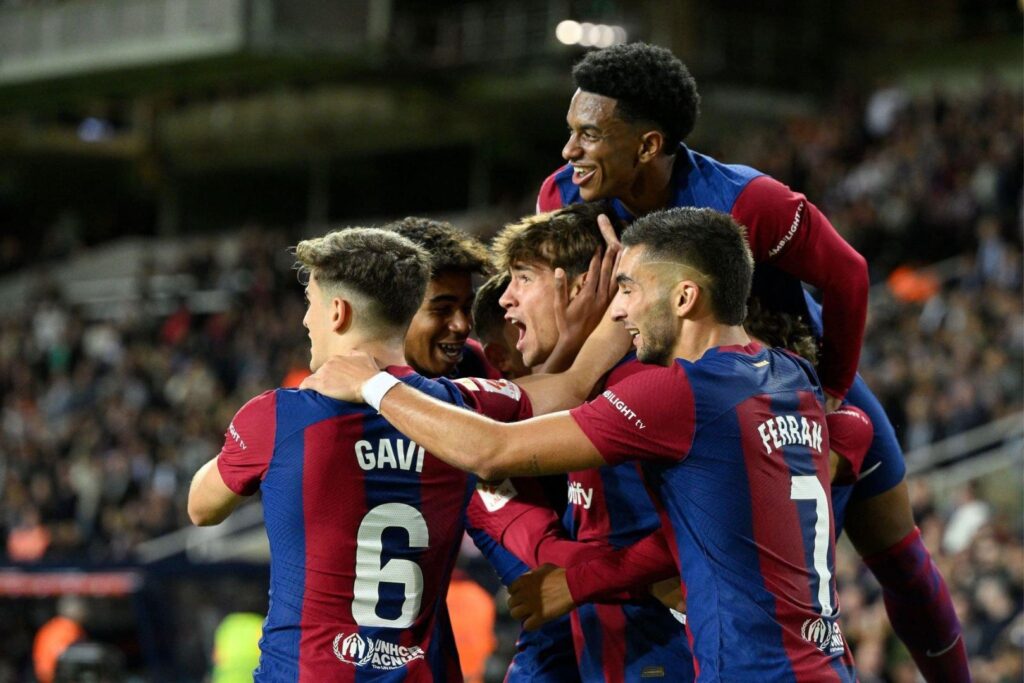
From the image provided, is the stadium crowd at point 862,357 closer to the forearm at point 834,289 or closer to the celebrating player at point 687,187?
the forearm at point 834,289

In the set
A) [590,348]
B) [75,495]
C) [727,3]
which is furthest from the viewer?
[727,3]

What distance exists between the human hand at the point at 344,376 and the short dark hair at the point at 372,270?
0.12m

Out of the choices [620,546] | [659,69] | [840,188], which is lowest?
[840,188]

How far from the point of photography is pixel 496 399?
13.3ft

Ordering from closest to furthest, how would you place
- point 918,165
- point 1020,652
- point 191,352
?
point 1020,652, point 918,165, point 191,352

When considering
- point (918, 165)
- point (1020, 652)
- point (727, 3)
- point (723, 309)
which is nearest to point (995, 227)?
point (918, 165)

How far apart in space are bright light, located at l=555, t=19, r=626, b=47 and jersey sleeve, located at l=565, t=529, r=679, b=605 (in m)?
17.9

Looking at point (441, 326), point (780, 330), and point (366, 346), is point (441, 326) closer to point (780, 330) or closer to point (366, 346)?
point (366, 346)

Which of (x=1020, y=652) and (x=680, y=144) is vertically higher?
(x=680, y=144)

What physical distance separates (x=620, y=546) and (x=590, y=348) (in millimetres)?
540

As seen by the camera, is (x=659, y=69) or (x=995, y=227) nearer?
(x=659, y=69)

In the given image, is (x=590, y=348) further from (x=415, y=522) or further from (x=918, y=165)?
(x=918, y=165)

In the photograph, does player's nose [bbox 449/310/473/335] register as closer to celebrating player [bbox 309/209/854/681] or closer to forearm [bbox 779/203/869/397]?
celebrating player [bbox 309/209/854/681]

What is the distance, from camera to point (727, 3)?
22078 millimetres
